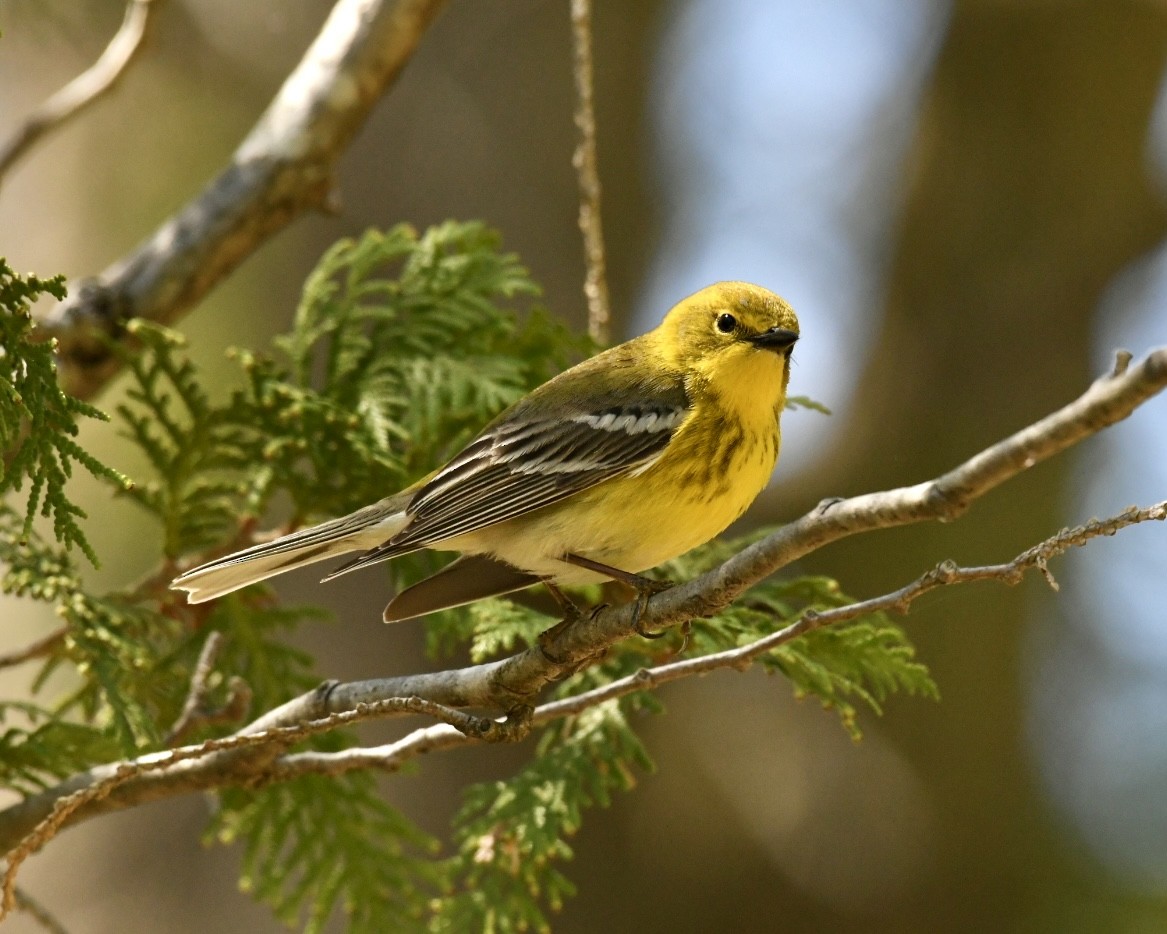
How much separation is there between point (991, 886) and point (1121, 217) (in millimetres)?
3015

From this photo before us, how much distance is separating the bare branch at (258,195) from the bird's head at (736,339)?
3.76 ft

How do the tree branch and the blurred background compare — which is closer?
the tree branch

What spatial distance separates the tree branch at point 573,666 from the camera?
1379 mm

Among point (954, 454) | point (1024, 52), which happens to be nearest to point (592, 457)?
point (954, 454)

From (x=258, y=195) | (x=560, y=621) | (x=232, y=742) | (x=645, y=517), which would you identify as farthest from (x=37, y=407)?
(x=258, y=195)

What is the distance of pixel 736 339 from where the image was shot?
3188mm

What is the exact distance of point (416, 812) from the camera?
15.8 ft

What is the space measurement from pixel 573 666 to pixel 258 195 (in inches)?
75.4

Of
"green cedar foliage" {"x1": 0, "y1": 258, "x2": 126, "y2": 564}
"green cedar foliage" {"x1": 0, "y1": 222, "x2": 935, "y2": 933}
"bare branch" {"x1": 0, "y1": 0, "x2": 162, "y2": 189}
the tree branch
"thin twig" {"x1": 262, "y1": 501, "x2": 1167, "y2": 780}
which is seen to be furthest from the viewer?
"bare branch" {"x1": 0, "y1": 0, "x2": 162, "y2": 189}

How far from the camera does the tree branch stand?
4.52 feet

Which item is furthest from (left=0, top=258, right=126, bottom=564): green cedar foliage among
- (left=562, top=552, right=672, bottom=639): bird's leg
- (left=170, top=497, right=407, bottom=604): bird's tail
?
(left=562, top=552, right=672, bottom=639): bird's leg

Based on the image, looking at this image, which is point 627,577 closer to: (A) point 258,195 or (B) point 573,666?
(B) point 573,666

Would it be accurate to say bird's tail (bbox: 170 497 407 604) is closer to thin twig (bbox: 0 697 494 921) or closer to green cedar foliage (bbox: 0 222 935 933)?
green cedar foliage (bbox: 0 222 935 933)

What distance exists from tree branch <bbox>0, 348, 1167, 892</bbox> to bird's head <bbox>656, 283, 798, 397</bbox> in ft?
3.37
